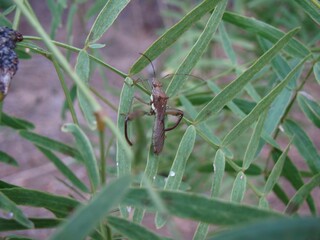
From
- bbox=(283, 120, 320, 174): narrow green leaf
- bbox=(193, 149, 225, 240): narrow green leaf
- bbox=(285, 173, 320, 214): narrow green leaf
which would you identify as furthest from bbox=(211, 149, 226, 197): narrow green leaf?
bbox=(283, 120, 320, 174): narrow green leaf

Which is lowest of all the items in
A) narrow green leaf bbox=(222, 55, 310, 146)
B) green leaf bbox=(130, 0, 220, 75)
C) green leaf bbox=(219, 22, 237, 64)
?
narrow green leaf bbox=(222, 55, 310, 146)

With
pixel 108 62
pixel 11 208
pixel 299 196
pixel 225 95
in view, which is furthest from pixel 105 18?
pixel 108 62

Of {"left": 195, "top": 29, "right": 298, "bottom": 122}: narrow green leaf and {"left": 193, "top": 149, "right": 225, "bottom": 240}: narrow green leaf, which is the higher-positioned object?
{"left": 195, "top": 29, "right": 298, "bottom": 122}: narrow green leaf

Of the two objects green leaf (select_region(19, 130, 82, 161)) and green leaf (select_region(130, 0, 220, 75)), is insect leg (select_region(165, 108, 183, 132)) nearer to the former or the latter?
green leaf (select_region(130, 0, 220, 75))

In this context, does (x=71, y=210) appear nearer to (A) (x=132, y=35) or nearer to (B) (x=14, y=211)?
(B) (x=14, y=211)

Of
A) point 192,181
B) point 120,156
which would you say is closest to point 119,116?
point 120,156

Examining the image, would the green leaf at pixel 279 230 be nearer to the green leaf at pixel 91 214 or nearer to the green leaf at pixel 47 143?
the green leaf at pixel 91 214

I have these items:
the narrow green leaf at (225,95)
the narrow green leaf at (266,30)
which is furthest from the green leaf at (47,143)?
the narrow green leaf at (266,30)
